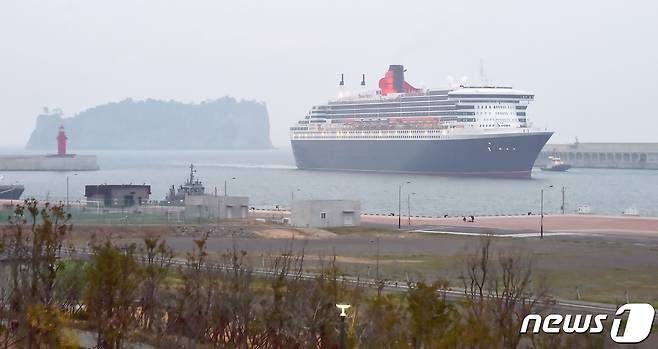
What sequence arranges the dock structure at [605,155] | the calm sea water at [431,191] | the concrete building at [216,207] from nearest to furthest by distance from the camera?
the concrete building at [216,207], the calm sea water at [431,191], the dock structure at [605,155]

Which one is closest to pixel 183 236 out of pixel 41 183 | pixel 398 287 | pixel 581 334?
pixel 398 287

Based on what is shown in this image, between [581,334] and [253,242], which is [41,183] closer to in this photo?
[253,242]

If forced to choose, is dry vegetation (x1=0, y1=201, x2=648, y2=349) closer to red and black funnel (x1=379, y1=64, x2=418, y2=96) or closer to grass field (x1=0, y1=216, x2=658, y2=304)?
grass field (x1=0, y1=216, x2=658, y2=304)

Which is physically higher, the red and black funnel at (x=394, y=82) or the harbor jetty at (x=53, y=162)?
the red and black funnel at (x=394, y=82)

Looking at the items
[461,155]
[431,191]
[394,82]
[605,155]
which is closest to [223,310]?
[431,191]

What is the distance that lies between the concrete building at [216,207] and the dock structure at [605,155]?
4546 inches

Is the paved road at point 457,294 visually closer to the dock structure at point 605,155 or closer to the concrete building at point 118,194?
the concrete building at point 118,194

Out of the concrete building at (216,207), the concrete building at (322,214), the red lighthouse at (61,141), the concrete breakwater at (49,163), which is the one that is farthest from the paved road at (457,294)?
the concrete breakwater at (49,163)

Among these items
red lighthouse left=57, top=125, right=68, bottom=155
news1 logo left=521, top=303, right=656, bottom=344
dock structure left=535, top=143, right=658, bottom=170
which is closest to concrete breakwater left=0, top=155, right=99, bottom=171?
red lighthouse left=57, top=125, right=68, bottom=155

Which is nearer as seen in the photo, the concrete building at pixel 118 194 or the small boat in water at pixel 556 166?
the concrete building at pixel 118 194

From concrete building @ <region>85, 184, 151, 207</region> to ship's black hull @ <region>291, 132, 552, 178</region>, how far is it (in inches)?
2296

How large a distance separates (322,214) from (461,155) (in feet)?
215

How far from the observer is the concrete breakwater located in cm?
15250

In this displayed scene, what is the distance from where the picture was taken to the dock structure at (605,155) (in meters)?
166
